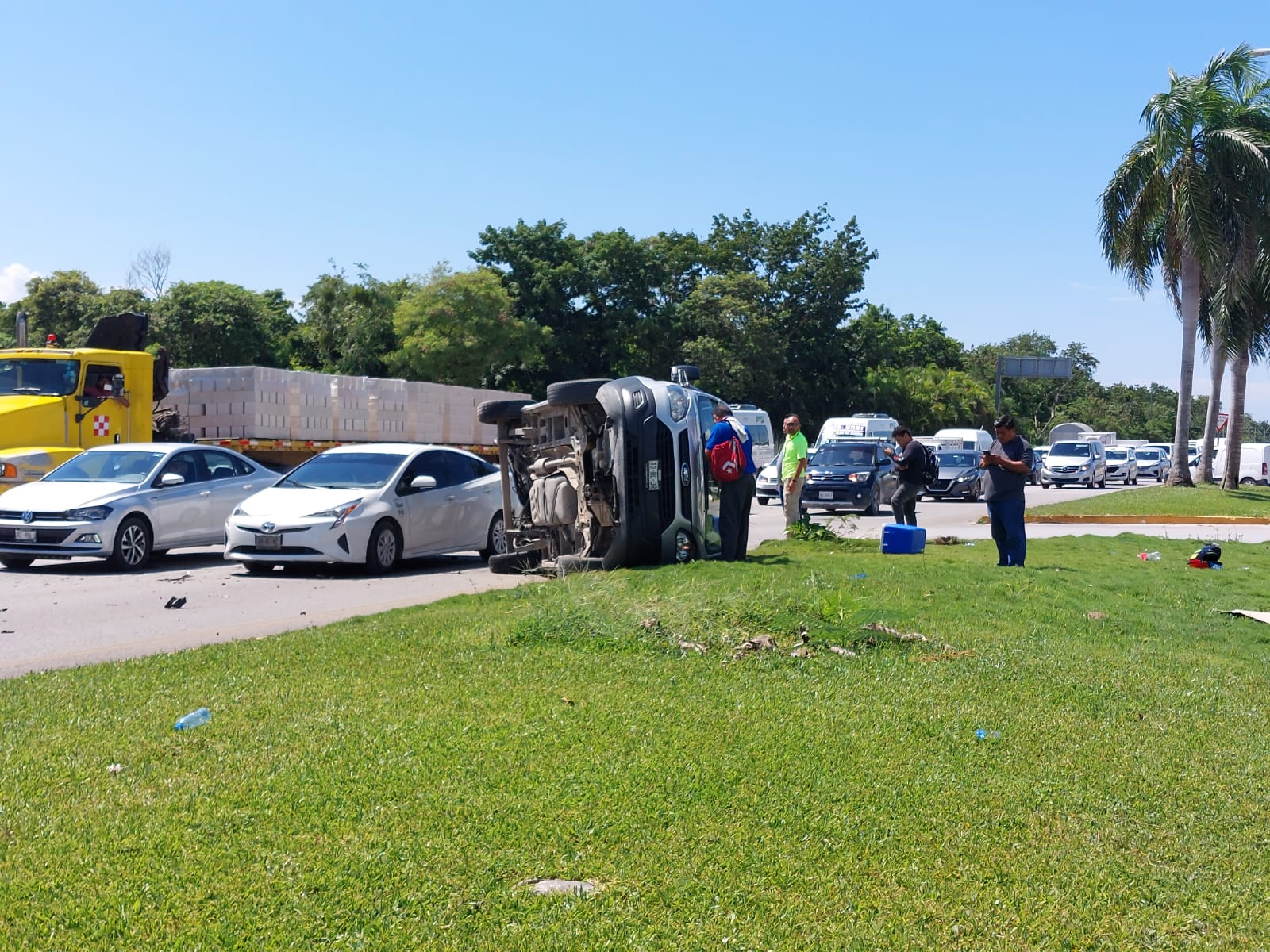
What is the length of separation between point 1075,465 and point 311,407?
3405 centimetres

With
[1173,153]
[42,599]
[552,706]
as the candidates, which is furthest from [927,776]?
[1173,153]

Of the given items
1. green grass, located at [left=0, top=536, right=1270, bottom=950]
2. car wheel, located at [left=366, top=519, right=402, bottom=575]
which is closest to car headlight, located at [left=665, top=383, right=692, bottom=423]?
car wheel, located at [left=366, top=519, right=402, bottom=575]

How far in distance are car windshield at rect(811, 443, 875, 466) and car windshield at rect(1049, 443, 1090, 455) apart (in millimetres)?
24755

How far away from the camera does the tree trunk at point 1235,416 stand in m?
37.6

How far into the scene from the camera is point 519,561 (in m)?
13.8

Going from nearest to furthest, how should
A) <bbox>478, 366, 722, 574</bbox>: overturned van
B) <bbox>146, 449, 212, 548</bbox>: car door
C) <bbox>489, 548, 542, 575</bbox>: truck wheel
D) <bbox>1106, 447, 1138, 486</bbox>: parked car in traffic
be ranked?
<bbox>478, 366, 722, 574</bbox>: overturned van < <bbox>489, 548, 542, 575</bbox>: truck wheel < <bbox>146, 449, 212, 548</bbox>: car door < <bbox>1106, 447, 1138, 486</bbox>: parked car in traffic

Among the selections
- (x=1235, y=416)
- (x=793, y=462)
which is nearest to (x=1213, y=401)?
(x=1235, y=416)

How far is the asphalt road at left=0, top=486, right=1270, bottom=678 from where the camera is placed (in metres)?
9.13

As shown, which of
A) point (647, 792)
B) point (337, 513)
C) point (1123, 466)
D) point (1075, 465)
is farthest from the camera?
point (1123, 466)

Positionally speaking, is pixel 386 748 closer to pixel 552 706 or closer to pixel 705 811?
pixel 552 706

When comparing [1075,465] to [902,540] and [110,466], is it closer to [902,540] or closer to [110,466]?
[902,540]

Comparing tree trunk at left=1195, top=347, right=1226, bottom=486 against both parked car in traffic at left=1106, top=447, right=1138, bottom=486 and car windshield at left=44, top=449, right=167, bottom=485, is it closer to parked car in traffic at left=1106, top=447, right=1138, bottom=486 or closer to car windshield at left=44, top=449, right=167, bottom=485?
parked car in traffic at left=1106, top=447, right=1138, bottom=486

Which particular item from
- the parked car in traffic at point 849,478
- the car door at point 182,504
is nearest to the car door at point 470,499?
the car door at point 182,504

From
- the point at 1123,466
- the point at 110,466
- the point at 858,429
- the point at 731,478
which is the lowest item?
the point at 1123,466
